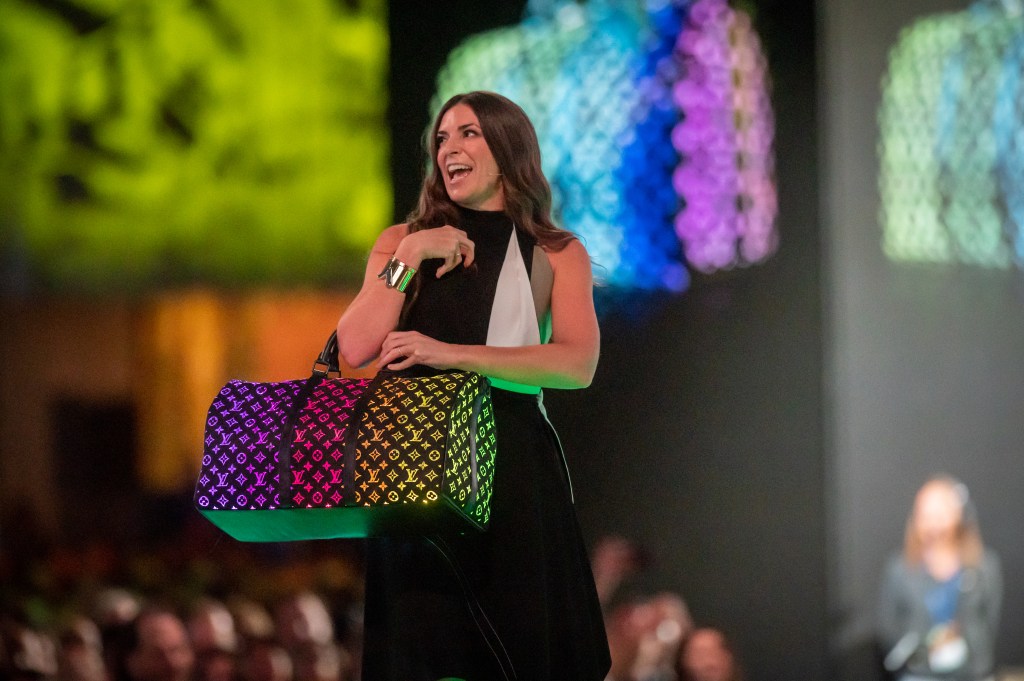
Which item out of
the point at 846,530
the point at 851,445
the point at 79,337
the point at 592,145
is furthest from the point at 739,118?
the point at 79,337

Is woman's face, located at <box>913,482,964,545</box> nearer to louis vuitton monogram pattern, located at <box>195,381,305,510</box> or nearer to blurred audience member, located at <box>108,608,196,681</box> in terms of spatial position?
blurred audience member, located at <box>108,608,196,681</box>

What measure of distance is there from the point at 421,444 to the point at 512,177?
0.59 m

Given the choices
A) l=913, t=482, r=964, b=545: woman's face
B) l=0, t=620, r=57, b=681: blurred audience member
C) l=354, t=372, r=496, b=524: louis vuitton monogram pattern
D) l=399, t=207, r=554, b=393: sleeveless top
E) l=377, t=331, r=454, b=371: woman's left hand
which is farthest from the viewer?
l=913, t=482, r=964, b=545: woman's face

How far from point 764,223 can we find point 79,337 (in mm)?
2012

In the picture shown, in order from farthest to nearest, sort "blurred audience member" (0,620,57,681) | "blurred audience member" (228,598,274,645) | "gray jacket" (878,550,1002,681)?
"gray jacket" (878,550,1002,681), "blurred audience member" (228,598,274,645), "blurred audience member" (0,620,57,681)

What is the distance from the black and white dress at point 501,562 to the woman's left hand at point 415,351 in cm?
11

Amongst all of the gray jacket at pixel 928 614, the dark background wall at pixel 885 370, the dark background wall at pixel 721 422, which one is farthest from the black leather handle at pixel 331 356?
the gray jacket at pixel 928 614

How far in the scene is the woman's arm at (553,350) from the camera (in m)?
1.93

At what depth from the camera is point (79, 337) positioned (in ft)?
11.2

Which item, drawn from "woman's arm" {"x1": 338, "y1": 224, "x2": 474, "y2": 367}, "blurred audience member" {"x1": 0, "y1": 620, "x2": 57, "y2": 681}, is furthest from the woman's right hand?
"blurred audience member" {"x1": 0, "y1": 620, "x2": 57, "y2": 681}

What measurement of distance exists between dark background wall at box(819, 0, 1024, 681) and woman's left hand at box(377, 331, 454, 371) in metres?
1.97

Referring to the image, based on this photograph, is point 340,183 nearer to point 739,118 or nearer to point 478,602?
point 739,118

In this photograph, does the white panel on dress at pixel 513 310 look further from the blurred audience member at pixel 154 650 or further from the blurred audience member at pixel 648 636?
the blurred audience member at pixel 154 650

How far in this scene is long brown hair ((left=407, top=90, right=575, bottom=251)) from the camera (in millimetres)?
2139
